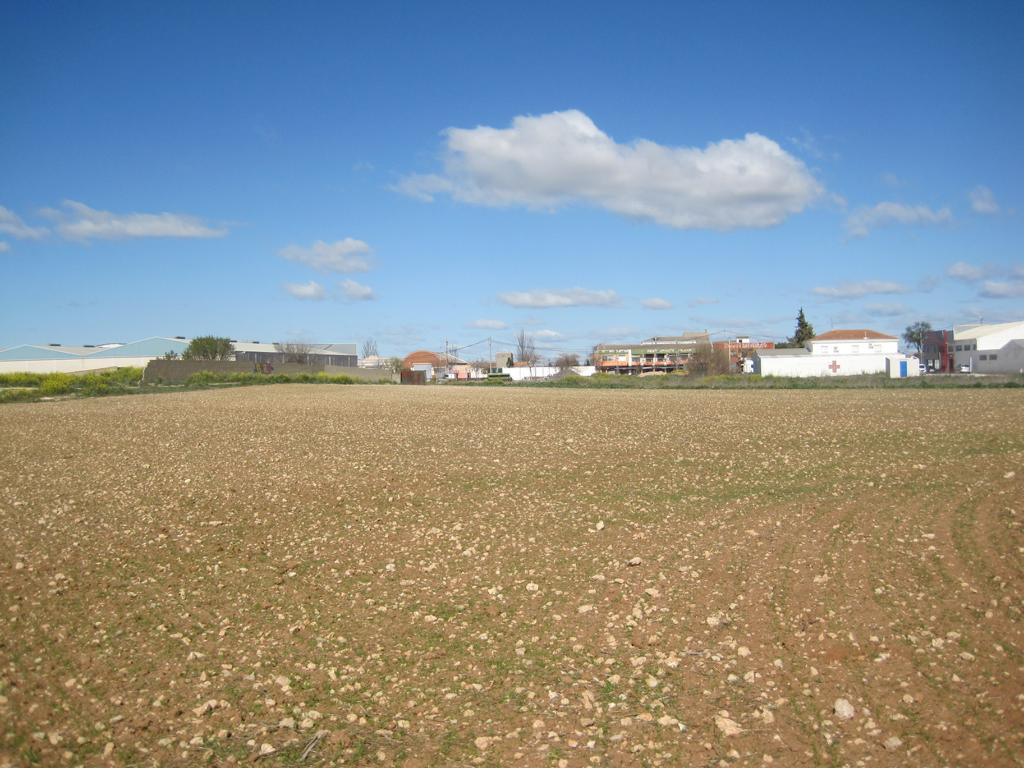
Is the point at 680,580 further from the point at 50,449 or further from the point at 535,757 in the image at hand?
the point at 50,449

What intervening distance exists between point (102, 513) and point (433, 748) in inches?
378

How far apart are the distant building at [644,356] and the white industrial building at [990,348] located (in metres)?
46.2

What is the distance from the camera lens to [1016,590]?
7.90 meters

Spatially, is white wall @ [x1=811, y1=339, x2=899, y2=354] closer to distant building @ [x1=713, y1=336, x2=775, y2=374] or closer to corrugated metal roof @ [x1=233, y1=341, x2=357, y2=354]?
distant building @ [x1=713, y1=336, x2=775, y2=374]

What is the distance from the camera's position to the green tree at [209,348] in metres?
106

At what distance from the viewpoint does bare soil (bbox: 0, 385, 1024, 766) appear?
5938 mm

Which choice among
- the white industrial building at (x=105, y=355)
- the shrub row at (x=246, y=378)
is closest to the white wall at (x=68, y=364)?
the white industrial building at (x=105, y=355)

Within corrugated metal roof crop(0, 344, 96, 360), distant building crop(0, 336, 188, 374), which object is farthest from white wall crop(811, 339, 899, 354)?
corrugated metal roof crop(0, 344, 96, 360)

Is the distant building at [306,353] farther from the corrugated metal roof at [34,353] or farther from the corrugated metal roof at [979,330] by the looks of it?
the corrugated metal roof at [979,330]

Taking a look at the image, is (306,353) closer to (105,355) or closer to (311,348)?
(311,348)

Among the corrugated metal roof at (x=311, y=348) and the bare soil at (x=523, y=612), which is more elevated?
the corrugated metal roof at (x=311, y=348)

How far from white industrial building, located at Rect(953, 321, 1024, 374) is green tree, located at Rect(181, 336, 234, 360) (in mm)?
→ 101725

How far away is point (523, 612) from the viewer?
842 centimetres

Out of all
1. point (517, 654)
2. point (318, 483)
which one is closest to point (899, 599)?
point (517, 654)
